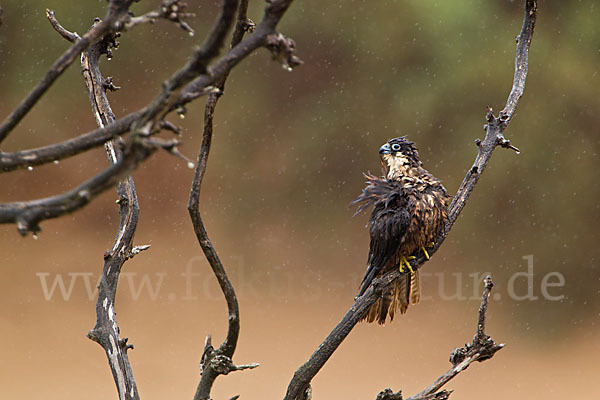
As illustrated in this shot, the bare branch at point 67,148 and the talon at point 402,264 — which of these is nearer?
the bare branch at point 67,148

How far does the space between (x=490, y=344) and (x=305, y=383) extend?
568 millimetres

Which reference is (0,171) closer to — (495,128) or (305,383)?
(305,383)

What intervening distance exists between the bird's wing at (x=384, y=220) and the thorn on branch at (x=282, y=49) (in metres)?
0.92

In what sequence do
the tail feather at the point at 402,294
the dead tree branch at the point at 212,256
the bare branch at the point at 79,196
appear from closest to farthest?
1. the bare branch at the point at 79,196
2. the dead tree branch at the point at 212,256
3. the tail feather at the point at 402,294

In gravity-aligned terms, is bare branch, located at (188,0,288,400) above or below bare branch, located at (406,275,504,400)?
above

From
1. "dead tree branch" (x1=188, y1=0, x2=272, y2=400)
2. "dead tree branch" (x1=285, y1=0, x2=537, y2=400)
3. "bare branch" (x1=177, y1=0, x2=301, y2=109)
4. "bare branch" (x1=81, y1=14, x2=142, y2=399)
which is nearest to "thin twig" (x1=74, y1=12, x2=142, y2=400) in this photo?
"bare branch" (x1=81, y1=14, x2=142, y2=399)

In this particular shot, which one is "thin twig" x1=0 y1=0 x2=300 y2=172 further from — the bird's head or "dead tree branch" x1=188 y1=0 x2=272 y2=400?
the bird's head

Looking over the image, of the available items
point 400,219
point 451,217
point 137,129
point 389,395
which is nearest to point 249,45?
point 137,129

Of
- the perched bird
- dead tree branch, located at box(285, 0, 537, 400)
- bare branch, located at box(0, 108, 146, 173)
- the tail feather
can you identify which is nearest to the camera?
bare branch, located at box(0, 108, 146, 173)

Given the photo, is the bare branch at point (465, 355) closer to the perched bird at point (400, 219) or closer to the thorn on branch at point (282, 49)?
the perched bird at point (400, 219)

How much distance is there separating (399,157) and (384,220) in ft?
0.87

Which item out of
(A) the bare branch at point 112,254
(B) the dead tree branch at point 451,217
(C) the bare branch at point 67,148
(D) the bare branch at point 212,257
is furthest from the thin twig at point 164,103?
(B) the dead tree branch at point 451,217

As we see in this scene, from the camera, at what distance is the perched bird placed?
2076 mm

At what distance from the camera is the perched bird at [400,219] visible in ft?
6.81
